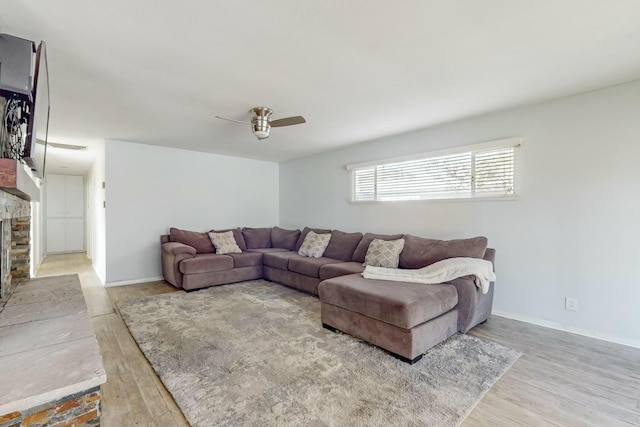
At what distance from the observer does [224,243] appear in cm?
498

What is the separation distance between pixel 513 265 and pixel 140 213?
5.39 metres

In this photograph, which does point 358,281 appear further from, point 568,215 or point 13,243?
point 13,243

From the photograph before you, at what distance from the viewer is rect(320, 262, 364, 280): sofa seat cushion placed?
12.0 ft

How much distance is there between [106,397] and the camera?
1.82 meters

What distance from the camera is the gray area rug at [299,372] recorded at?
1677 millimetres

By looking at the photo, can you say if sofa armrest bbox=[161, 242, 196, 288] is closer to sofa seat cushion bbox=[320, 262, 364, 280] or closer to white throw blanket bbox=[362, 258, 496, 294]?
sofa seat cushion bbox=[320, 262, 364, 280]

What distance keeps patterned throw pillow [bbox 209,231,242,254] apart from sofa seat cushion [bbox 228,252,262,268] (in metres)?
0.15

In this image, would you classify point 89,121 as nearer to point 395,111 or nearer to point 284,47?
point 284,47

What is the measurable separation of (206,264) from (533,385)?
3.95m

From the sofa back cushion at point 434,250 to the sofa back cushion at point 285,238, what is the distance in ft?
7.65

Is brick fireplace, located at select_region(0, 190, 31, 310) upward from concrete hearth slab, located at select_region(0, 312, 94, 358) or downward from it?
→ upward

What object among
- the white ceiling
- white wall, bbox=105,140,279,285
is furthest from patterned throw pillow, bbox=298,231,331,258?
the white ceiling

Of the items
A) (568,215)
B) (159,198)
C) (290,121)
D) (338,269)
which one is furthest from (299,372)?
(159,198)

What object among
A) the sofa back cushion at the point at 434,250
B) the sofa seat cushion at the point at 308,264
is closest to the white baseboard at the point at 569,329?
the sofa back cushion at the point at 434,250
